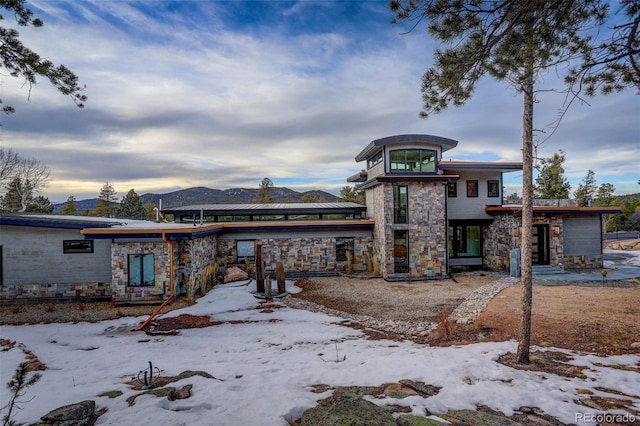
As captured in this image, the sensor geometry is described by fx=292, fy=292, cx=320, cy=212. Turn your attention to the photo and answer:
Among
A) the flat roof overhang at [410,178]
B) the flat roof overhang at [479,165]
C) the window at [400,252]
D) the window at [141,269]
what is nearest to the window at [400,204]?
the flat roof overhang at [410,178]

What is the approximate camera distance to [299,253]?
16.7m

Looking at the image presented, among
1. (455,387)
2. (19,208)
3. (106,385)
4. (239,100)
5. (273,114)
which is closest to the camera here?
(455,387)

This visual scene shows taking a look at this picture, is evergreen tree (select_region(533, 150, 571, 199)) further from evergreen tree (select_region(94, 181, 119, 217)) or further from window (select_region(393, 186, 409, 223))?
evergreen tree (select_region(94, 181, 119, 217))

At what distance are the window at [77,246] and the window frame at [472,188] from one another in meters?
19.6

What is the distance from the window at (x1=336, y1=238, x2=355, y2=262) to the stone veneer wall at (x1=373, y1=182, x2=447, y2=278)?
223cm

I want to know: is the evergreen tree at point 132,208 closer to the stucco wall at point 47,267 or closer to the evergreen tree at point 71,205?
the evergreen tree at point 71,205

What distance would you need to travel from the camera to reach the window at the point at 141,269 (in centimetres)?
1184

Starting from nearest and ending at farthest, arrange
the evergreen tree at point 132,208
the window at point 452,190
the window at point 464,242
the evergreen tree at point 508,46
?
the evergreen tree at point 508,46, the window at point 452,190, the window at point 464,242, the evergreen tree at point 132,208

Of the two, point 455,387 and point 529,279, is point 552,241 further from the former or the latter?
point 455,387

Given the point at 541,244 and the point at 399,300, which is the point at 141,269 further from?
the point at 541,244

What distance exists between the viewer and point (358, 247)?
55.8 feet

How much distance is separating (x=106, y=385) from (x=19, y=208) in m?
31.3

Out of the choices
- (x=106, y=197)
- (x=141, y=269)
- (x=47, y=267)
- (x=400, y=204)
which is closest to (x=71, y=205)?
(x=106, y=197)

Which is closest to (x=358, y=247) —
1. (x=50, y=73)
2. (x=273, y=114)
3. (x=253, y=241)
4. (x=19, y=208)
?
(x=253, y=241)
